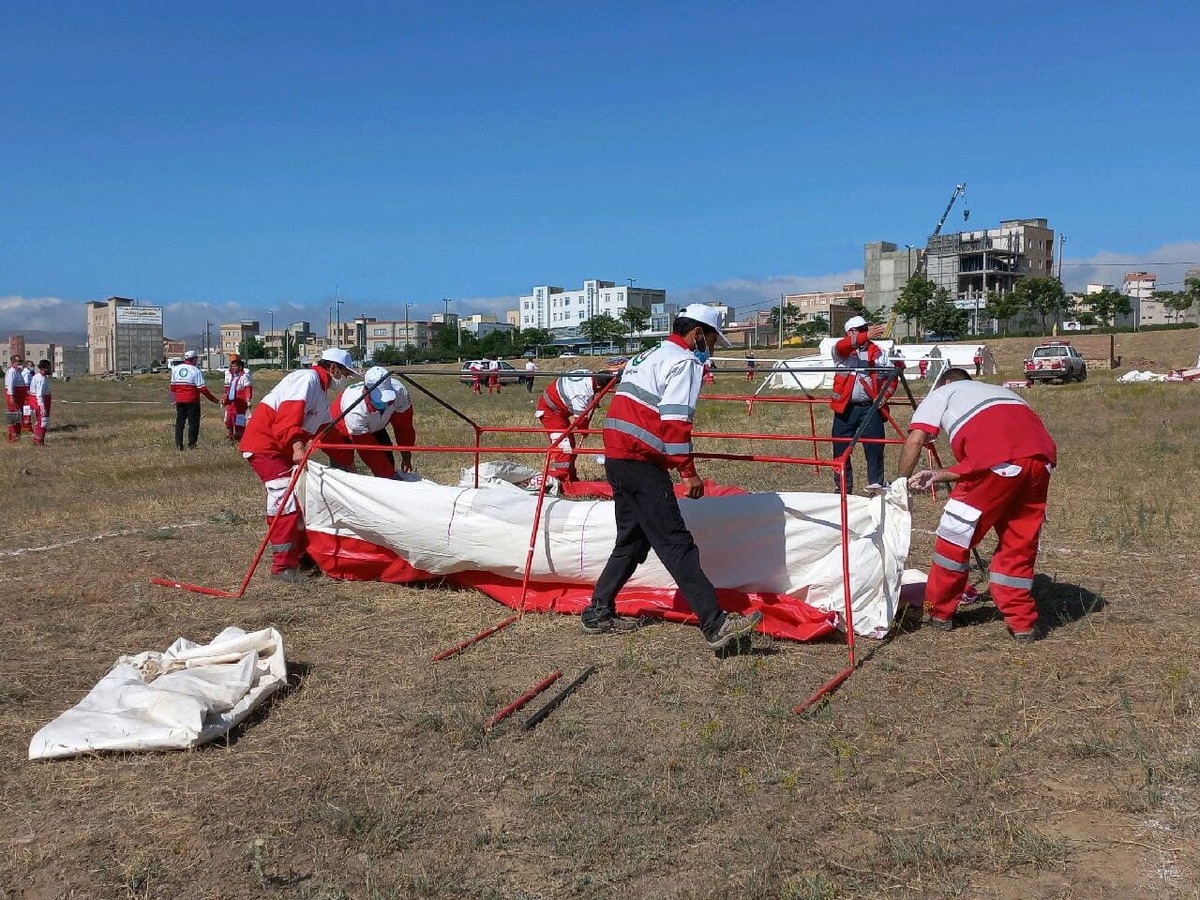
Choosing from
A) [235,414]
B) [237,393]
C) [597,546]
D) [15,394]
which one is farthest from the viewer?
[15,394]

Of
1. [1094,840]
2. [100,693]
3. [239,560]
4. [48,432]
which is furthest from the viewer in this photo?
[48,432]

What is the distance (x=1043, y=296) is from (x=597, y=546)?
2783 inches

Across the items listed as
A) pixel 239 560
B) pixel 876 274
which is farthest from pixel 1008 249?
pixel 239 560

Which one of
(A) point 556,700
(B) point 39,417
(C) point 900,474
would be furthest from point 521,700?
(B) point 39,417

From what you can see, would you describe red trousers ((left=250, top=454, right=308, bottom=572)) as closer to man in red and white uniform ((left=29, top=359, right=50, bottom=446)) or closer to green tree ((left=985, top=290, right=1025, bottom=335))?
man in red and white uniform ((left=29, top=359, right=50, bottom=446))

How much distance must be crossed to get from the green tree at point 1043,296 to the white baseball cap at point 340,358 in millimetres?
68388

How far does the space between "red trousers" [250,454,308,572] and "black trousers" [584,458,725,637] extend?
2463 mm

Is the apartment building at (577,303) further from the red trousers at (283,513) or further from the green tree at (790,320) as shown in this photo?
the red trousers at (283,513)

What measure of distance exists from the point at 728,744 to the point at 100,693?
256 cm

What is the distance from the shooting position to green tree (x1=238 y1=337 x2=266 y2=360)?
98619 mm

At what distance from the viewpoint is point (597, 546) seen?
19.2 ft

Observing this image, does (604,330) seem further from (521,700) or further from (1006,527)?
(521,700)

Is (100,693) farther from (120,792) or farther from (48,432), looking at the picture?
(48,432)

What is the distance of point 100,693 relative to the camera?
4.30 metres
